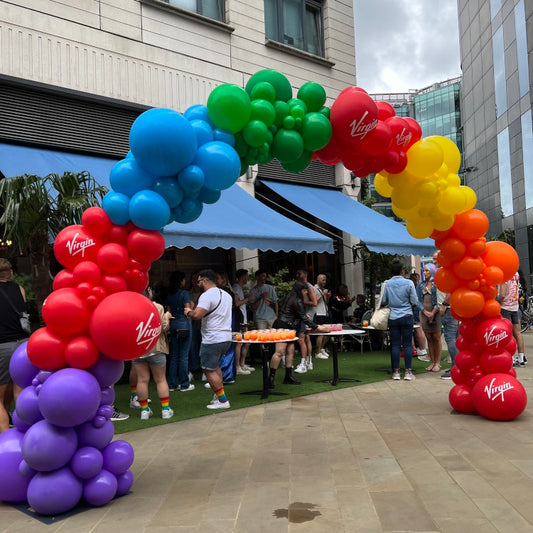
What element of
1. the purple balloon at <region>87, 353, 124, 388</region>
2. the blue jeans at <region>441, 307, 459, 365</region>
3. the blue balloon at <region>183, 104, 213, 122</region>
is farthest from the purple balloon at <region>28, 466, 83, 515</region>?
the blue jeans at <region>441, 307, 459, 365</region>

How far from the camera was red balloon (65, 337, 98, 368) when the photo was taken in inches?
150

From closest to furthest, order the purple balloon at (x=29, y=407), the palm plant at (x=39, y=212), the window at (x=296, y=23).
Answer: the purple balloon at (x=29, y=407)
the palm plant at (x=39, y=212)
the window at (x=296, y=23)

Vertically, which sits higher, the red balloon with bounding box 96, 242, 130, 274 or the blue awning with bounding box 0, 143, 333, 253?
the blue awning with bounding box 0, 143, 333, 253

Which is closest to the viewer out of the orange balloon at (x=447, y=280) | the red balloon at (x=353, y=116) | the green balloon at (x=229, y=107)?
the green balloon at (x=229, y=107)

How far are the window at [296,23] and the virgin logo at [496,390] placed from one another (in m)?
9.91

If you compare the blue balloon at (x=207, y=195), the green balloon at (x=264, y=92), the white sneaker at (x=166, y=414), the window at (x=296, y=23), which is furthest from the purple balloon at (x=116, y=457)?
the window at (x=296, y=23)

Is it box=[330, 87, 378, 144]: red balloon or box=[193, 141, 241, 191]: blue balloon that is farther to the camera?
box=[330, 87, 378, 144]: red balloon

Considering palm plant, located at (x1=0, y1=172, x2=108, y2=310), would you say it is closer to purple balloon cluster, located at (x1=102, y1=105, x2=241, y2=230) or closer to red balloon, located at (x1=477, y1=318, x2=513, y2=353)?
purple balloon cluster, located at (x1=102, y1=105, x2=241, y2=230)

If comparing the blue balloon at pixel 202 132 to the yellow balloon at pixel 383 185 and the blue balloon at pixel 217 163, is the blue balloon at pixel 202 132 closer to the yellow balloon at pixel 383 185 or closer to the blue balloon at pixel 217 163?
the blue balloon at pixel 217 163

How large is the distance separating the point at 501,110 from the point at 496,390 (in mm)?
33510

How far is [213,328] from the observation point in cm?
680

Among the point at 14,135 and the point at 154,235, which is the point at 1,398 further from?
the point at 14,135

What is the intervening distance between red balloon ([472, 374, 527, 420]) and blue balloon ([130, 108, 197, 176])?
421cm

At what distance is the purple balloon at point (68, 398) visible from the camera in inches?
144
